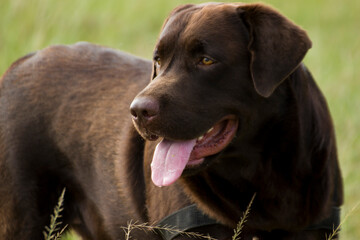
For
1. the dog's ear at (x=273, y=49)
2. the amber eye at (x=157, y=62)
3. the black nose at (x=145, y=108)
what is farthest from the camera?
the amber eye at (x=157, y=62)

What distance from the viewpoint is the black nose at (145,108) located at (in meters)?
3.23

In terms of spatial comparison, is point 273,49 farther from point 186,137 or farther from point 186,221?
point 186,221

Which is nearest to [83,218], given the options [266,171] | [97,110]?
[97,110]

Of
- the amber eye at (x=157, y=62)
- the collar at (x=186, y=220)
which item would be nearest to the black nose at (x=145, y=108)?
the amber eye at (x=157, y=62)

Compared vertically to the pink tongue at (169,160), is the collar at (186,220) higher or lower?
lower

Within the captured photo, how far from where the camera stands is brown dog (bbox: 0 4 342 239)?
11.0ft

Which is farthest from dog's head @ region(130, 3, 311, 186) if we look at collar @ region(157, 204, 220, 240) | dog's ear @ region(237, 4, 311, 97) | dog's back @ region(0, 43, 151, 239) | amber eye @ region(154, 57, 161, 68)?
dog's back @ region(0, 43, 151, 239)

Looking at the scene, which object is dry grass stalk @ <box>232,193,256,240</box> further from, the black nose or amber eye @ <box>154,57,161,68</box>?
amber eye @ <box>154,57,161,68</box>

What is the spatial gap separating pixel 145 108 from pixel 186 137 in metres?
0.25

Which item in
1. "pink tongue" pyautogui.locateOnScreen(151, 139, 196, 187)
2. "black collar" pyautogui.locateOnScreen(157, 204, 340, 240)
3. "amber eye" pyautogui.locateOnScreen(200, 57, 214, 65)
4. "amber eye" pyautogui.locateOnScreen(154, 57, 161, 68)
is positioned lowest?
"black collar" pyautogui.locateOnScreen(157, 204, 340, 240)

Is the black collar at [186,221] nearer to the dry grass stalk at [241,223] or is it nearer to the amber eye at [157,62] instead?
the dry grass stalk at [241,223]

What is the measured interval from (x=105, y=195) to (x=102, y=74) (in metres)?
0.72

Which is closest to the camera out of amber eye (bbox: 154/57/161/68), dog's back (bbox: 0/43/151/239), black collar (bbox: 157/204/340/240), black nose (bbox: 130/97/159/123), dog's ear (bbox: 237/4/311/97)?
black nose (bbox: 130/97/159/123)

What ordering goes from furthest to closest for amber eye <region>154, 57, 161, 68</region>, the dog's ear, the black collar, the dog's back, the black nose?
the dog's back → amber eye <region>154, 57, 161, 68</region> → the black collar → the dog's ear → the black nose
